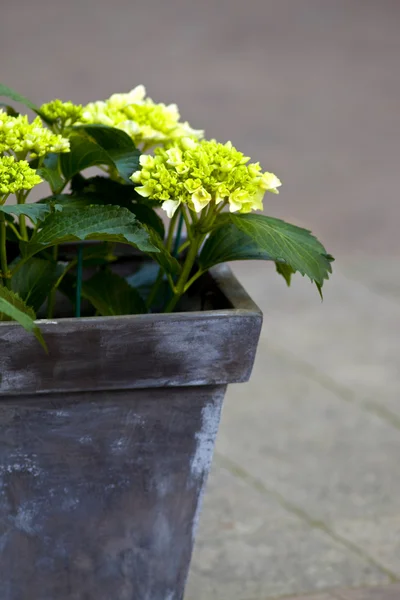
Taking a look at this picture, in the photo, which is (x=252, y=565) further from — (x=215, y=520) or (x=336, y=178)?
(x=336, y=178)

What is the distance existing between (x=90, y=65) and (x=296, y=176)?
2.15 metres

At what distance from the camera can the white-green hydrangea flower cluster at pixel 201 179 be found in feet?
3.67

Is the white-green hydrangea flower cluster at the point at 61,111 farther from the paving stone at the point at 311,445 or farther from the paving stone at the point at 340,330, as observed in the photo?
the paving stone at the point at 340,330

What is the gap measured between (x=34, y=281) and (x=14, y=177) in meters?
0.18

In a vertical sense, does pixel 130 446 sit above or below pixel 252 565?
above

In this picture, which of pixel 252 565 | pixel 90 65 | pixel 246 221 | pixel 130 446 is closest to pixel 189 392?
pixel 130 446

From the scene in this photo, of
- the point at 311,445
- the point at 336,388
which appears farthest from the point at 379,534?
the point at 336,388

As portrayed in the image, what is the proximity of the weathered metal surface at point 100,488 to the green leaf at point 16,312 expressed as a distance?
11cm

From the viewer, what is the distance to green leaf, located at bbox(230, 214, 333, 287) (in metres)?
1.13

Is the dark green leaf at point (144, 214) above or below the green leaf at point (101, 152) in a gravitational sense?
below

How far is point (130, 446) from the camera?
1.21 m

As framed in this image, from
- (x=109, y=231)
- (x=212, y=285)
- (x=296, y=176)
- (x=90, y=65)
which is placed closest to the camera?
(x=109, y=231)

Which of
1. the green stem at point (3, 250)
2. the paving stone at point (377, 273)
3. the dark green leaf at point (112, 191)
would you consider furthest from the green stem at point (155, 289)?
the paving stone at point (377, 273)

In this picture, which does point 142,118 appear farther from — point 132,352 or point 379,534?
point 379,534
